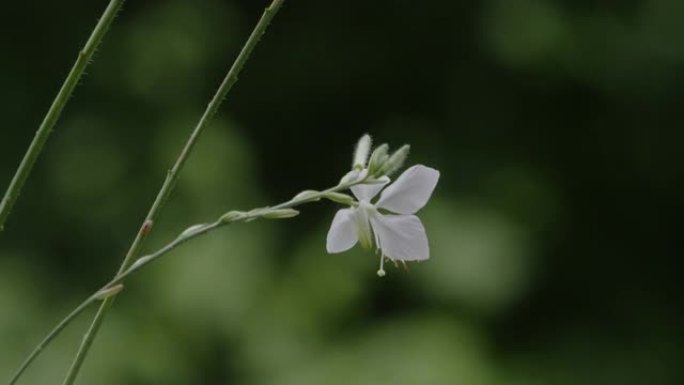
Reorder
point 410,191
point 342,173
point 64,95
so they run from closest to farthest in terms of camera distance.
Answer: point 64,95 < point 410,191 < point 342,173

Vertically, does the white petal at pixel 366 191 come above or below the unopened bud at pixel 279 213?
above

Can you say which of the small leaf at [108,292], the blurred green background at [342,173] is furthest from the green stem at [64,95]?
the blurred green background at [342,173]

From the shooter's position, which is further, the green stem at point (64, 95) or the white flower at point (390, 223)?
the white flower at point (390, 223)

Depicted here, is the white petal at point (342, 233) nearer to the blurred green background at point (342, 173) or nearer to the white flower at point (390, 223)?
the white flower at point (390, 223)

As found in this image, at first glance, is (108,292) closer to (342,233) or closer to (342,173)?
(342,233)

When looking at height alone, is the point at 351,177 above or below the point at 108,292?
above

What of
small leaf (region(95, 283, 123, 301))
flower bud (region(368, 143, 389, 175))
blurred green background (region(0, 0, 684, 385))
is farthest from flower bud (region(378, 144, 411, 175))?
blurred green background (region(0, 0, 684, 385))

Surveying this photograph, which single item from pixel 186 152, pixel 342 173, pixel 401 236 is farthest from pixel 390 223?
pixel 342 173
